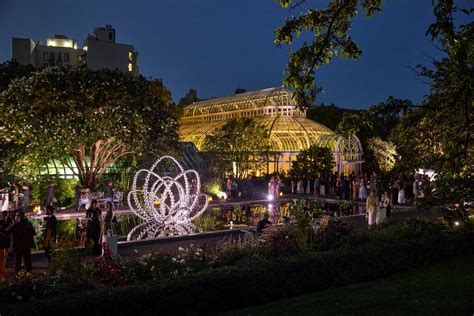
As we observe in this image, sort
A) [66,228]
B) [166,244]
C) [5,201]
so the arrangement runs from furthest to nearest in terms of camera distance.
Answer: [5,201] → [66,228] → [166,244]

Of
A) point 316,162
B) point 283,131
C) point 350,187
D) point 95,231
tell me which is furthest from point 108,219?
point 283,131

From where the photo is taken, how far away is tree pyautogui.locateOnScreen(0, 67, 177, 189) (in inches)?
874

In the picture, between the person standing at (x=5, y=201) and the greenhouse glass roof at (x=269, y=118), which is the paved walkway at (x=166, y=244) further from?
the greenhouse glass roof at (x=269, y=118)

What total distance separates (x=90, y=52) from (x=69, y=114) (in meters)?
43.0

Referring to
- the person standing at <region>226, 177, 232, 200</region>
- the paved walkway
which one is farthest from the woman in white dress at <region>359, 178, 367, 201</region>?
the paved walkway

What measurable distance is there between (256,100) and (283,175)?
12.1m

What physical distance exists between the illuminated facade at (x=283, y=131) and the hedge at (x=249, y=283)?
21.6m

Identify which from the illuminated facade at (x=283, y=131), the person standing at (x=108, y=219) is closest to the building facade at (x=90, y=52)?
the illuminated facade at (x=283, y=131)

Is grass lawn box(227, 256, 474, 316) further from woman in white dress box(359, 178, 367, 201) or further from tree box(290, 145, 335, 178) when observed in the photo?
tree box(290, 145, 335, 178)

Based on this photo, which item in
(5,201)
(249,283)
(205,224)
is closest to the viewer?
(249,283)

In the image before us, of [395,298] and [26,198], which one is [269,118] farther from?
[395,298]

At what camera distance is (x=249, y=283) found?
9164 millimetres

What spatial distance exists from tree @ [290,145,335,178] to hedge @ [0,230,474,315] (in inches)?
836

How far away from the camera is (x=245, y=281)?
360 inches
